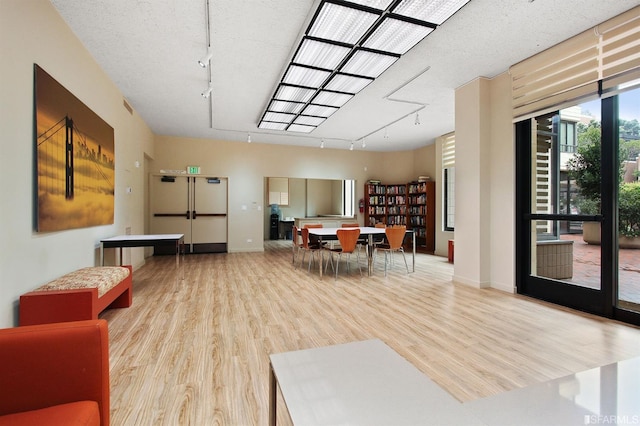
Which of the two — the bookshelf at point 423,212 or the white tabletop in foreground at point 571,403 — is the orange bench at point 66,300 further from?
the bookshelf at point 423,212

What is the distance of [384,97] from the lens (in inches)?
212

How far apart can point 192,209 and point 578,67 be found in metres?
8.46

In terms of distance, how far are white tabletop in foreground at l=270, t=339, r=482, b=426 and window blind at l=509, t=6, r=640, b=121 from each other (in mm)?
3970

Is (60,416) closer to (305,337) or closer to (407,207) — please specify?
(305,337)

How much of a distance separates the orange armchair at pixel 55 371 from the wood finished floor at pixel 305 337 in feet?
2.00

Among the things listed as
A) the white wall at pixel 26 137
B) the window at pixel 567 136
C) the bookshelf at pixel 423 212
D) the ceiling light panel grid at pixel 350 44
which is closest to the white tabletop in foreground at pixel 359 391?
the white wall at pixel 26 137

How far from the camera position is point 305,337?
2.84 meters

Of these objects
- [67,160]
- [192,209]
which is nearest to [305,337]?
[67,160]

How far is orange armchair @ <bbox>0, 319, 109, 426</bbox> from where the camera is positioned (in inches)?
46.5

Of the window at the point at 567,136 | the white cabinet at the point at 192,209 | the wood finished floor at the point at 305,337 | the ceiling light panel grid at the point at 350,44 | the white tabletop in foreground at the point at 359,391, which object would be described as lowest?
the wood finished floor at the point at 305,337

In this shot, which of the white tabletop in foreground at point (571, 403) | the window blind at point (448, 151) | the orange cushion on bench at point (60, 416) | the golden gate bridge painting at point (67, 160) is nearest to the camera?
the white tabletop in foreground at point (571, 403)

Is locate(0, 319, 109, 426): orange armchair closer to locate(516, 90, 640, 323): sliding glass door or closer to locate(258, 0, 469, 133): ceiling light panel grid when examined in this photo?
locate(258, 0, 469, 133): ceiling light panel grid

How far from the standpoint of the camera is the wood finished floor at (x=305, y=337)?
6.42 ft

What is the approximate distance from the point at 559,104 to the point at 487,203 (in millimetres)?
1588
